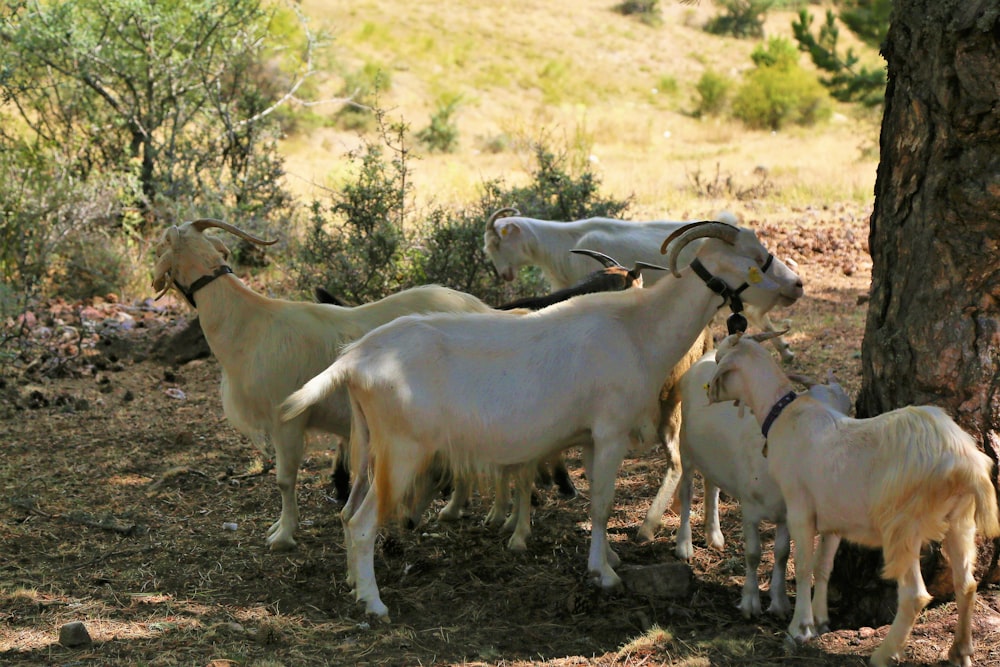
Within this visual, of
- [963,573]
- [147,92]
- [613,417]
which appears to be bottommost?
[963,573]

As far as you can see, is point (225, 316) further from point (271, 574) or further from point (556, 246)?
point (556, 246)

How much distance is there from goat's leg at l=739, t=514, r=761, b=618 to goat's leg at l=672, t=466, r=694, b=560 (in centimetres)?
72

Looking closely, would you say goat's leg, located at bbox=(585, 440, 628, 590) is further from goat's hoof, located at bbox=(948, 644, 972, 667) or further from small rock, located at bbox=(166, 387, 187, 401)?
small rock, located at bbox=(166, 387, 187, 401)

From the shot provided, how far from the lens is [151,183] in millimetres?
12531

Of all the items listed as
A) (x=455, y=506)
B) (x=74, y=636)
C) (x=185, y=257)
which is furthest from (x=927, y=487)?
(x=185, y=257)

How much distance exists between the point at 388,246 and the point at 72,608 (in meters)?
5.90

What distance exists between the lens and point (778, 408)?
451 cm

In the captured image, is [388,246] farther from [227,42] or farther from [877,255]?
[877,255]

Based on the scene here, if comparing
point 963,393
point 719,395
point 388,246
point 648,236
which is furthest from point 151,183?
point 963,393

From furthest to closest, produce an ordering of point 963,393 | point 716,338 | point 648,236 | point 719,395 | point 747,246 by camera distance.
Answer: point 716,338 → point 648,236 → point 747,246 → point 719,395 → point 963,393

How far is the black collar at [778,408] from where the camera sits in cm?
451

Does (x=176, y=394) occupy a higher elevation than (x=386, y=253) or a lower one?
lower

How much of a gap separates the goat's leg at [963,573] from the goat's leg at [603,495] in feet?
5.28

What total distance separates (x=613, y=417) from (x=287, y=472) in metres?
1.95
